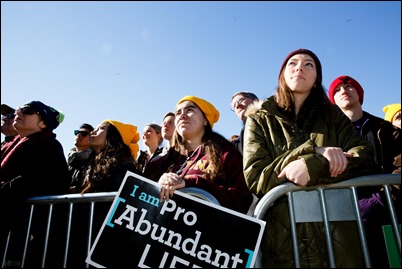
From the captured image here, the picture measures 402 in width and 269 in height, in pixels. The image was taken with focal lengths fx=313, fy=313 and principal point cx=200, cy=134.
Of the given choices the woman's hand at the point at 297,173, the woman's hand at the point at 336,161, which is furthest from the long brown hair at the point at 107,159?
the woman's hand at the point at 336,161

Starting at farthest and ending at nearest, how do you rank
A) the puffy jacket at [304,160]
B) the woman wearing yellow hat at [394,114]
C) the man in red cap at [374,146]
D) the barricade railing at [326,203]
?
the woman wearing yellow hat at [394,114], the man in red cap at [374,146], the puffy jacket at [304,160], the barricade railing at [326,203]

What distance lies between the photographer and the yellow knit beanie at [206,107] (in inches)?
129

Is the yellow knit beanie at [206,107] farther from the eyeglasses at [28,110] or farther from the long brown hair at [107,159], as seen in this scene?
the eyeglasses at [28,110]

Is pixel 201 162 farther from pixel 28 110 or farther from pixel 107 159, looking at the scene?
pixel 28 110

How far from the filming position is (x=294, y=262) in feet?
5.76

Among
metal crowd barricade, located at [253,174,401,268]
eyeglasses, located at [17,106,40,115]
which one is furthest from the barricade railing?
eyeglasses, located at [17,106,40,115]

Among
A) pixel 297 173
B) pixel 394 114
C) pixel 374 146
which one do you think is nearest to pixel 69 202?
pixel 297 173

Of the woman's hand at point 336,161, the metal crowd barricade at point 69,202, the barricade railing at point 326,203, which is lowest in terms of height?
the metal crowd barricade at point 69,202

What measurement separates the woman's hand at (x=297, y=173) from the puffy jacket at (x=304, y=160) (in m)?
0.03

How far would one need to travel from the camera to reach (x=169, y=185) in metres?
2.07

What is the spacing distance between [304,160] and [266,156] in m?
0.36

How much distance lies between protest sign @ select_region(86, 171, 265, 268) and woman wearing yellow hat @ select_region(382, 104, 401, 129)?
271 cm

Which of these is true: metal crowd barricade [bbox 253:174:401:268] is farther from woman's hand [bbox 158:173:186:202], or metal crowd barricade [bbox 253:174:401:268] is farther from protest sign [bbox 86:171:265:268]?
woman's hand [bbox 158:173:186:202]

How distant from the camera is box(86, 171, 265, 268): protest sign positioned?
1791mm
